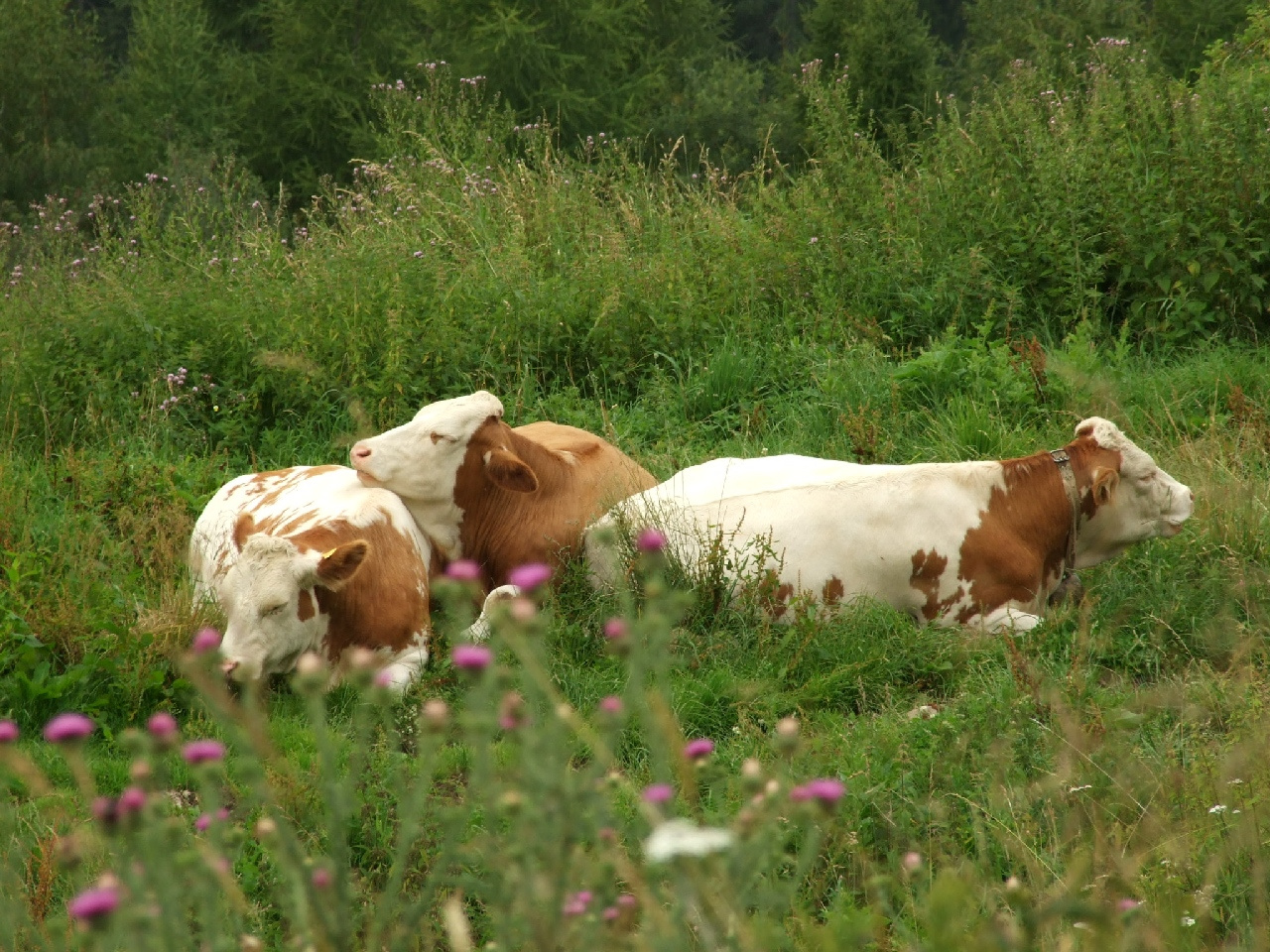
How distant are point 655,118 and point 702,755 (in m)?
29.4

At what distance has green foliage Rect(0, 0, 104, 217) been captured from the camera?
26.5m

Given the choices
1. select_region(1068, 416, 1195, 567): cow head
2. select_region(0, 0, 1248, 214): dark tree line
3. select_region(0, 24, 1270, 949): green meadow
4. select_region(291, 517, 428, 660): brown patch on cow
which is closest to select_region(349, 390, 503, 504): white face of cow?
select_region(291, 517, 428, 660): brown patch on cow

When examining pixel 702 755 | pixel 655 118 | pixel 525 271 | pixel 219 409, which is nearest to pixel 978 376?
A: pixel 525 271

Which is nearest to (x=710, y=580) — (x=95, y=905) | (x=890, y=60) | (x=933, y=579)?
(x=933, y=579)

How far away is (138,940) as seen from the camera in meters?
1.71

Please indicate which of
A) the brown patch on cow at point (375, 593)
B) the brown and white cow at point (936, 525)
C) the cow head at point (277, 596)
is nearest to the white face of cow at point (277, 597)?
the cow head at point (277, 596)

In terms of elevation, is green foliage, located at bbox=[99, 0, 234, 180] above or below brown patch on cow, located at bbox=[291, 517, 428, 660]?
below

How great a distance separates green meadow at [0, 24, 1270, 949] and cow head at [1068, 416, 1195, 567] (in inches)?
7.5

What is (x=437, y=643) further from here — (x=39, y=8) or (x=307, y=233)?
(x=39, y=8)

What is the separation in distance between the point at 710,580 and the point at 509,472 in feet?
3.42

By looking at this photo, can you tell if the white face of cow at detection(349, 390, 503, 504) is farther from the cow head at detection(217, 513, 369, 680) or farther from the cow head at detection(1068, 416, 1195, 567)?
the cow head at detection(1068, 416, 1195, 567)

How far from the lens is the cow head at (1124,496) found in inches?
227

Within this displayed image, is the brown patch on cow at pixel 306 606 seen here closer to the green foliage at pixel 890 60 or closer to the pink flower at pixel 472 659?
the pink flower at pixel 472 659

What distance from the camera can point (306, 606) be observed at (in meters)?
5.23
